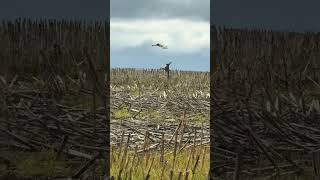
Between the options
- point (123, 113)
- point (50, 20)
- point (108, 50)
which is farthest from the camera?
point (123, 113)

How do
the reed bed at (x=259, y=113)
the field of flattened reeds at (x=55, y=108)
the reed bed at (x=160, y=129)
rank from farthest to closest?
1. the reed bed at (x=160, y=129)
2. the reed bed at (x=259, y=113)
3. the field of flattened reeds at (x=55, y=108)

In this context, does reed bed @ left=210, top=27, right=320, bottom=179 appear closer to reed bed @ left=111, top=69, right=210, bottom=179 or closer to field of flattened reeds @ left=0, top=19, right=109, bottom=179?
reed bed @ left=111, top=69, right=210, bottom=179

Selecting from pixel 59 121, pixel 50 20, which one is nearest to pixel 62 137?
pixel 59 121

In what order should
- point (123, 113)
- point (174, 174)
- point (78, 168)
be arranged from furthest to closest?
point (123, 113), point (174, 174), point (78, 168)

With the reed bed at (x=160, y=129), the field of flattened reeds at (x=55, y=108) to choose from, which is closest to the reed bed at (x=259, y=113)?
the reed bed at (x=160, y=129)

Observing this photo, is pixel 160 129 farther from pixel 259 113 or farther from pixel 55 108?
pixel 55 108

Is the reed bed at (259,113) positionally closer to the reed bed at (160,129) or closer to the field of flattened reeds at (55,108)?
the reed bed at (160,129)

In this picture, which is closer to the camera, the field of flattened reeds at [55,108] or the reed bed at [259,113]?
the field of flattened reeds at [55,108]

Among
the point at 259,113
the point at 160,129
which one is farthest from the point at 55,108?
the point at 160,129

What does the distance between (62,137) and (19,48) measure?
0.89 meters

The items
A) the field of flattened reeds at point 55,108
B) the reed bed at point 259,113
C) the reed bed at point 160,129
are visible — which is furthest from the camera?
the reed bed at point 160,129

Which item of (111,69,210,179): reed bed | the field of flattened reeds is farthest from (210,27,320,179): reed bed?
the field of flattened reeds

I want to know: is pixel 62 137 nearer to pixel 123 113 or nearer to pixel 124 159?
pixel 124 159

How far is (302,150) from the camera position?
3.53 metres
